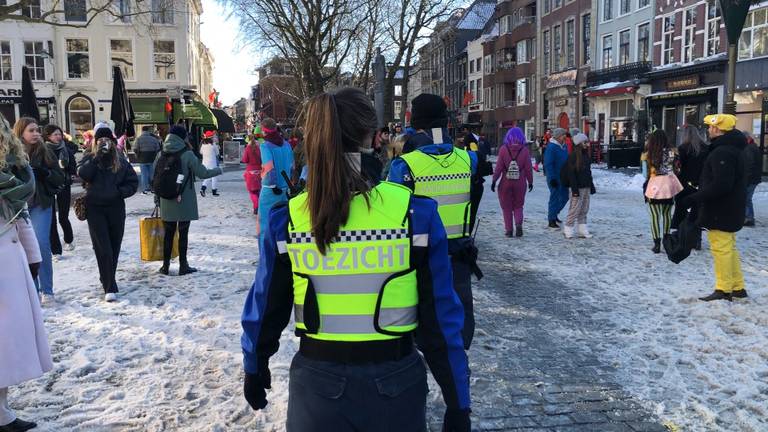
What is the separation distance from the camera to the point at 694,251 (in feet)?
30.5

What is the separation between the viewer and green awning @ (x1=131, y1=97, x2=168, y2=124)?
38.4 metres

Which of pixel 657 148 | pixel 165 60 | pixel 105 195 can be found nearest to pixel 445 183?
pixel 105 195

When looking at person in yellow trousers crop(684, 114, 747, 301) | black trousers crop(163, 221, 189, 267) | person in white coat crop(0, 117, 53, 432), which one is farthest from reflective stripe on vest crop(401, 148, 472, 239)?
black trousers crop(163, 221, 189, 267)

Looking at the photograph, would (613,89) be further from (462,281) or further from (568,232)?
(462,281)

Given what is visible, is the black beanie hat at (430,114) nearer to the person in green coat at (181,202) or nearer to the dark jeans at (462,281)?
the dark jeans at (462,281)

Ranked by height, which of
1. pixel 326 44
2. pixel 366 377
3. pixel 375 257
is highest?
pixel 326 44

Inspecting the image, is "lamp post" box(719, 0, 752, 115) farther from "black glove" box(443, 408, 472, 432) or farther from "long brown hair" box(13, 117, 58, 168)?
"black glove" box(443, 408, 472, 432)

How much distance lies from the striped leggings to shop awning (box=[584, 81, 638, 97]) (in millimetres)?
24838

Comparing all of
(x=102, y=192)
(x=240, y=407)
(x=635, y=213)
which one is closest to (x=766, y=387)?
(x=240, y=407)

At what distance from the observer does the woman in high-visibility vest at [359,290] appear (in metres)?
1.96

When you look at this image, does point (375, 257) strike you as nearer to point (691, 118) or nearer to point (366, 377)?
point (366, 377)

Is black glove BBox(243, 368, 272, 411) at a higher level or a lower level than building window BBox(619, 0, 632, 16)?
lower

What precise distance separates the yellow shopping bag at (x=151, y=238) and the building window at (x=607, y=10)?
33205 millimetres

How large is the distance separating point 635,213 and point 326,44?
70.3 feet
